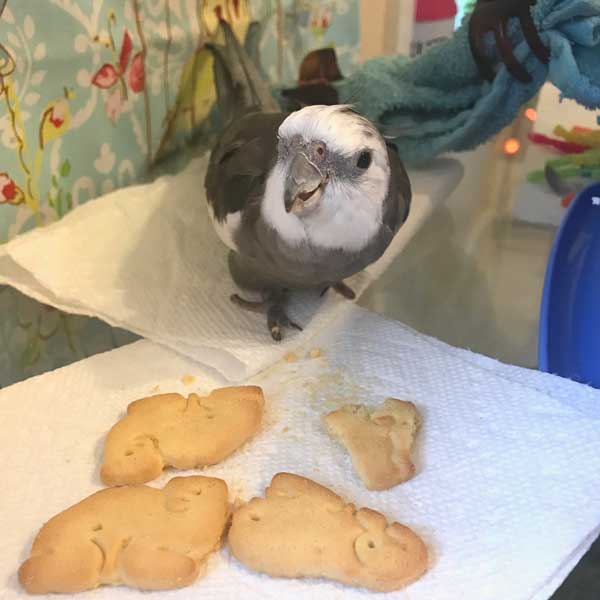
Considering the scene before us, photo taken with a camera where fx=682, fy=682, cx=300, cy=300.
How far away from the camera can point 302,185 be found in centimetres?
55

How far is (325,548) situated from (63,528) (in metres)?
0.19

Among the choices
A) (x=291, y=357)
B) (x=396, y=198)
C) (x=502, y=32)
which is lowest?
(x=291, y=357)

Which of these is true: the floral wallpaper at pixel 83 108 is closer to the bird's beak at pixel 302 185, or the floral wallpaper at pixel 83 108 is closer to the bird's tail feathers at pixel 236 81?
the bird's tail feathers at pixel 236 81

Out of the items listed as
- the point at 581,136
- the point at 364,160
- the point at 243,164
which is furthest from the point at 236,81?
the point at 581,136

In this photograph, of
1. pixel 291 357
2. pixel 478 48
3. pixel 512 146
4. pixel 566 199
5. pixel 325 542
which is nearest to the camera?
pixel 325 542

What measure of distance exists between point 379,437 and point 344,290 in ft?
0.79

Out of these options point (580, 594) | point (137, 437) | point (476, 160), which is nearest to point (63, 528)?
point (137, 437)

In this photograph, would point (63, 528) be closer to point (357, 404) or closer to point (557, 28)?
point (357, 404)

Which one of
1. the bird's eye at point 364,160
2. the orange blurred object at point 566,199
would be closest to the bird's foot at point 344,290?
the bird's eye at point 364,160

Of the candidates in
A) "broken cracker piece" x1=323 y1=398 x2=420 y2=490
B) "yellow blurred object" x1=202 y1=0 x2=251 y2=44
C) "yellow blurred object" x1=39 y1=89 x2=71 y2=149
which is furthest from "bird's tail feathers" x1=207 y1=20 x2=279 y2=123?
"broken cracker piece" x1=323 y1=398 x2=420 y2=490

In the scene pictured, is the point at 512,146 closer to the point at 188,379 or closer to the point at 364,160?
the point at 364,160

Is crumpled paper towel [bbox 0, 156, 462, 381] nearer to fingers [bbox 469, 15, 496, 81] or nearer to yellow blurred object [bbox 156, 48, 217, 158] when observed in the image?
yellow blurred object [bbox 156, 48, 217, 158]

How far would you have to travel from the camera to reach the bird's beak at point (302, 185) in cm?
56

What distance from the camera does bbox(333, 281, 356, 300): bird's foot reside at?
78 cm
